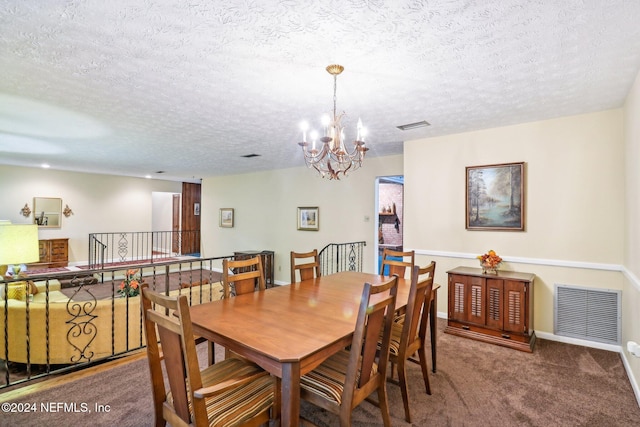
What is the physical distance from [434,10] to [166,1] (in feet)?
4.69

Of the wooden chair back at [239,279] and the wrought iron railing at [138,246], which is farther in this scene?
the wrought iron railing at [138,246]

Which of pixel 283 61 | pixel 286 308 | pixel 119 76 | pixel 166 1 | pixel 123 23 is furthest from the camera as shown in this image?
pixel 119 76

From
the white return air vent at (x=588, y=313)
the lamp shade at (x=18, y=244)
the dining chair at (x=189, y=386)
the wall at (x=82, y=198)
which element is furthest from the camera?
the wall at (x=82, y=198)

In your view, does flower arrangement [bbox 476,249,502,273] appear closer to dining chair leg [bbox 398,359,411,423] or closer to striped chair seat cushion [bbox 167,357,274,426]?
dining chair leg [bbox 398,359,411,423]

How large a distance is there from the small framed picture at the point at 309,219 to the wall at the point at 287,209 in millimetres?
96

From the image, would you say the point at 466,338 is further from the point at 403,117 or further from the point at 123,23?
the point at 123,23

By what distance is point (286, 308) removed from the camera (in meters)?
2.18

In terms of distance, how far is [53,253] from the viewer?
791 cm

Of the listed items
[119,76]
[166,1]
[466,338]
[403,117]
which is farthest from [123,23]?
[466,338]

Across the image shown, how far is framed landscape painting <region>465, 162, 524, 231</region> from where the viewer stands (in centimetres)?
384

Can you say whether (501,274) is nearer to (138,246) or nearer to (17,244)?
(17,244)

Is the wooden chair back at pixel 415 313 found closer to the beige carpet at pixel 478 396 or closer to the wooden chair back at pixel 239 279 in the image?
the beige carpet at pixel 478 396

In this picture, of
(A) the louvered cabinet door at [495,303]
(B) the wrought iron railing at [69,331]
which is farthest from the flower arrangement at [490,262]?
(B) the wrought iron railing at [69,331]

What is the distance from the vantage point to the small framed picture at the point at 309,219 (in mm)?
6715
